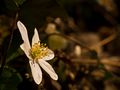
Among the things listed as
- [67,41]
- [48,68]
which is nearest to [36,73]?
[48,68]

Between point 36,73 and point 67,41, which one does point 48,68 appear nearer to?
point 36,73

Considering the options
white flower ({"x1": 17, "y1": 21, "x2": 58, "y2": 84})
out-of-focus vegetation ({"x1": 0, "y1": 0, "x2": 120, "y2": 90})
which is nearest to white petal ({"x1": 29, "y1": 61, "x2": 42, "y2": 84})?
white flower ({"x1": 17, "y1": 21, "x2": 58, "y2": 84})

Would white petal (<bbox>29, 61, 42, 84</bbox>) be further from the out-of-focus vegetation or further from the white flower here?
the out-of-focus vegetation

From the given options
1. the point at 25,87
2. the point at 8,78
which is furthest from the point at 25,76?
the point at 8,78

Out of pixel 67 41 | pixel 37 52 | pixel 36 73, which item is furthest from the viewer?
pixel 67 41

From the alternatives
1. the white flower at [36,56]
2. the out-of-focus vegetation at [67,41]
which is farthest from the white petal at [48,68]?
the out-of-focus vegetation at [67,41]

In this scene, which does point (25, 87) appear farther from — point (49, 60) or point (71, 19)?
point (71, 19)
